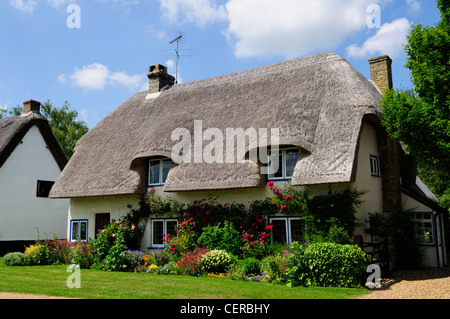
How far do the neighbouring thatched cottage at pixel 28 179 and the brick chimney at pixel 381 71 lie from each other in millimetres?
18106

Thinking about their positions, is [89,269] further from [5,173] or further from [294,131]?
[5,173]

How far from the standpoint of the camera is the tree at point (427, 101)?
11.8 meters

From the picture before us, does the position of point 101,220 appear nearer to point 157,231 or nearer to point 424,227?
point 157,231

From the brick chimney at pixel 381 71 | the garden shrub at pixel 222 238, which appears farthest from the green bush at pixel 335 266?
the brick chimney at pixel 381 71

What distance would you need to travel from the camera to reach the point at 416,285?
421 inches

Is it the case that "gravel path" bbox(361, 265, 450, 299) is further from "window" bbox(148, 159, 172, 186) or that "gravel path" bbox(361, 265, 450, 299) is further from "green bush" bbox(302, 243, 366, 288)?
"window" bbox(148, 159, 172, 186)

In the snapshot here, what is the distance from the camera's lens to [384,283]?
11078 millimetres

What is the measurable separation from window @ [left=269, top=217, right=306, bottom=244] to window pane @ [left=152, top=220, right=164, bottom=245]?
15.8ft

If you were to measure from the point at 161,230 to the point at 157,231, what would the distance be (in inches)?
7.1

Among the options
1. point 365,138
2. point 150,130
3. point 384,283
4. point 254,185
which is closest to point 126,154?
point 150,130

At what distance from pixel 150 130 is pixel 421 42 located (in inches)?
420

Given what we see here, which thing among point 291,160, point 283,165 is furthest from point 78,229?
point 291,160

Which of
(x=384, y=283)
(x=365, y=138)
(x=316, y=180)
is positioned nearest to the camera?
(x=384, y=283)

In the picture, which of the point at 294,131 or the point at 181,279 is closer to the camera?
the point at 181,279
